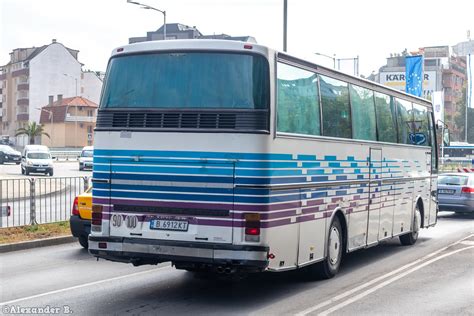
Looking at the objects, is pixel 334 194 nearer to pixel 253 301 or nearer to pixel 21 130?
pixel 253 301

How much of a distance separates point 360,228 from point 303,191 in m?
2.84

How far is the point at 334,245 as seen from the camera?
1132 cm

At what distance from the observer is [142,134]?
9.53 meters

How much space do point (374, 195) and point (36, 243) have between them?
687 centimetres

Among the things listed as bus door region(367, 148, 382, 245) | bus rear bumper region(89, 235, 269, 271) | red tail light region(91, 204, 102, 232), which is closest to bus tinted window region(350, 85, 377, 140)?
bus door region(367, 148, 382, 245)

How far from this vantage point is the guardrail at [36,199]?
54.7 feet

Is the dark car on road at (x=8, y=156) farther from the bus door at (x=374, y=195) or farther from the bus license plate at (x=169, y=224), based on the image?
the bus license plate at (x=169, y=224)

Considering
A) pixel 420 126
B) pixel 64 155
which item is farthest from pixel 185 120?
pixel 64 155

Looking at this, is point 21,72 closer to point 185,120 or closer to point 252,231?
point 185,120

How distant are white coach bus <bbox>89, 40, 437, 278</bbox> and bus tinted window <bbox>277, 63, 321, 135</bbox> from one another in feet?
0.06

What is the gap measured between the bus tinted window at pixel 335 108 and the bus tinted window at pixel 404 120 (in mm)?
Result: 3231

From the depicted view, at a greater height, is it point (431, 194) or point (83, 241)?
point (431, 194)

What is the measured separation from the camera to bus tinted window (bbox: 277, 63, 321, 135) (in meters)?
9.60

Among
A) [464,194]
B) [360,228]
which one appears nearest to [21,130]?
[464,194]
